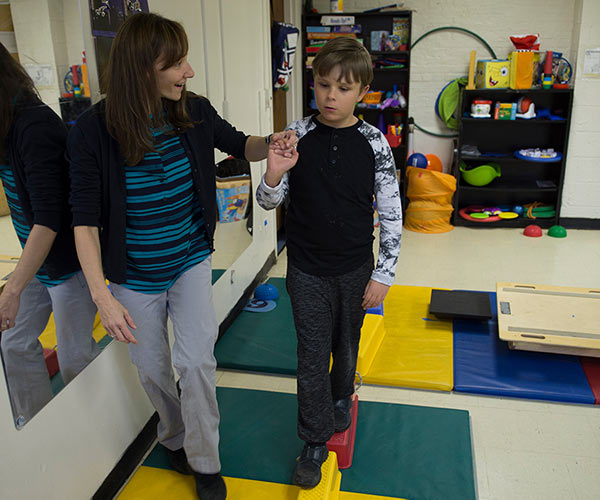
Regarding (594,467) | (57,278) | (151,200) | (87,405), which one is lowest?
(594,467)

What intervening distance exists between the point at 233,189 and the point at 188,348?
166 centimetres

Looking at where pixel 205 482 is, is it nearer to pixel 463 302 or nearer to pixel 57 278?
pixel 57 278

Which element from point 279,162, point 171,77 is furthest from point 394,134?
point 171,77

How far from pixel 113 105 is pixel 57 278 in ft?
1.80

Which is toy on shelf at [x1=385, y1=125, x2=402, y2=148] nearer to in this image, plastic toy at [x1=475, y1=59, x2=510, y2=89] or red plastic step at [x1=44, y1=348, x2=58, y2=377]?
plastic toy at [x1=475, y1=59, x2=510, y2=89]

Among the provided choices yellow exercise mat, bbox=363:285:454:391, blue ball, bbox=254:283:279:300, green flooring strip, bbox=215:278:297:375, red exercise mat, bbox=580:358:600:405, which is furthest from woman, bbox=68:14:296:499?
red exercise mat, bbox=580:358:600:405

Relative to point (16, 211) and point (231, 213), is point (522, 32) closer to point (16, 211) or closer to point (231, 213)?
point (231, 213)

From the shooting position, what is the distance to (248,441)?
91.9 inches

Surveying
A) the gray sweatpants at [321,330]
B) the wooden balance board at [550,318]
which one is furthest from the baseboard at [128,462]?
the wooden balance board at [550,318]

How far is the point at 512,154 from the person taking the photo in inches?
209

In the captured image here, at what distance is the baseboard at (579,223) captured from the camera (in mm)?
5219

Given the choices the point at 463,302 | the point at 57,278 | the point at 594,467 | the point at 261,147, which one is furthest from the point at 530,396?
the point at 57,278

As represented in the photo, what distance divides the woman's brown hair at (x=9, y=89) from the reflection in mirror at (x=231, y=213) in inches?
61.7

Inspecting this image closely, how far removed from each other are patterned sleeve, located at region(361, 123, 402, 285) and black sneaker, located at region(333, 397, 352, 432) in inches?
23.3
